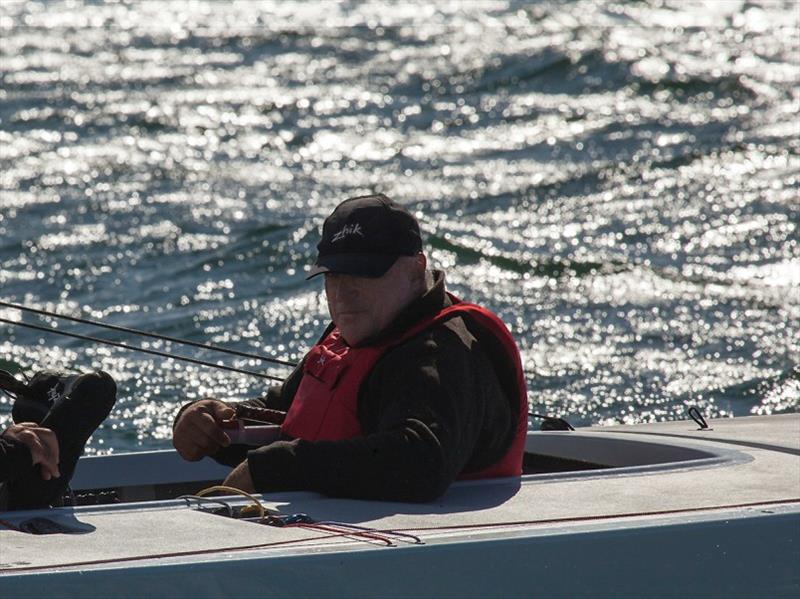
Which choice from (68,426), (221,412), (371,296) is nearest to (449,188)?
(221,412)

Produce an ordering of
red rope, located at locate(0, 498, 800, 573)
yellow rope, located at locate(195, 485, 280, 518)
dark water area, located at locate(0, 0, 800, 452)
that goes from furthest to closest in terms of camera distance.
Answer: dark water area, located at locate(0, 0, 800, 452)
yellow rope, located at locate(195, 485, 280, 518)
red rope, located at locate(0, 498, 800, 573)

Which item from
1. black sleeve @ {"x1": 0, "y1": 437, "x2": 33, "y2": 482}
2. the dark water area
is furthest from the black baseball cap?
the dark water area

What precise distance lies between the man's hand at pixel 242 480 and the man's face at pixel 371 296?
0.36 m

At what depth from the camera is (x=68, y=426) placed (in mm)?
3242

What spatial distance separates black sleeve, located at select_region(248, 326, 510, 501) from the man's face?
10 cm

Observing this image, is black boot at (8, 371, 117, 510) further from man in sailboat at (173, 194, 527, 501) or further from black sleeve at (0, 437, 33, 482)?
man in sailboat at (173, 194, 527, 501)

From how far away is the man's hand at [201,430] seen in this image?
3.61 m

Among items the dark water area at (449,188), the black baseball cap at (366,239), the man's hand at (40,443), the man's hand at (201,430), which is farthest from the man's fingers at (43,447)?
the dark water area at (449,188)

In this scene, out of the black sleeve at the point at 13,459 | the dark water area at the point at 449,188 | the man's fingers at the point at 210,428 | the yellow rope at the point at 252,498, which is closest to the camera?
the black sleeve at the point at 13,459

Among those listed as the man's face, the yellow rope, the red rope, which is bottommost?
the red rope

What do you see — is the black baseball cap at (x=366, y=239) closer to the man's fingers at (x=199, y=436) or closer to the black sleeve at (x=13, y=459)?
the man's fingers at (x=199, y=436)

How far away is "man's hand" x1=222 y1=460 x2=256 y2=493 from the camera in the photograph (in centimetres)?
333

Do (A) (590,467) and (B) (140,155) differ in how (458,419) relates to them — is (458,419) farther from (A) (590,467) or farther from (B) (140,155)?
(B) (140,155)

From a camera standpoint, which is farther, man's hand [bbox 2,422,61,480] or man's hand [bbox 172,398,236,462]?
man's hand [bbox 172,398,236,462]
